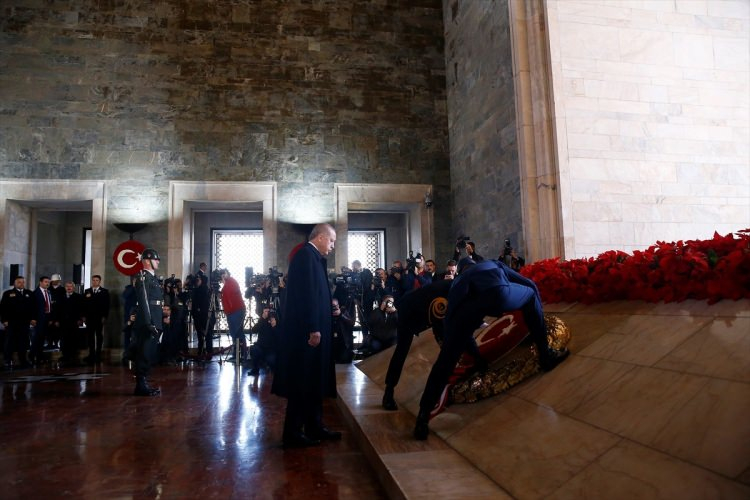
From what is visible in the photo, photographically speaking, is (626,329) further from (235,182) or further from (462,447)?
(235,182)

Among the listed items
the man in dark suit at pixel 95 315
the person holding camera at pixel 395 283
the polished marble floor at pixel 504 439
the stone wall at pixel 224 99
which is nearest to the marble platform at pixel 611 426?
the polished marble floor at pixel 504 439

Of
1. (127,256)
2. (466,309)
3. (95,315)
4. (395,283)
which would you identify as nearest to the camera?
(466,309)

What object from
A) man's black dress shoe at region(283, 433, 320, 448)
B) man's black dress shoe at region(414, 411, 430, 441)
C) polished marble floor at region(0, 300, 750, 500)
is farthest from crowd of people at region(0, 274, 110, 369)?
man's black dress shoe at region(414, 411, 430, 441)

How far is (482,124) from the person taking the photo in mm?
9945

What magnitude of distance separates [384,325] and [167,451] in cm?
434

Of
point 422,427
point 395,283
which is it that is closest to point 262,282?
point 395,283

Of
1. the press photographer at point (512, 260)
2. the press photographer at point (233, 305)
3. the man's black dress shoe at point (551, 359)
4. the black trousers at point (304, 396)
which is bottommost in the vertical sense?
the black trousers at point (304, 396)

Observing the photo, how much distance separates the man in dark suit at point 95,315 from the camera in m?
9.62

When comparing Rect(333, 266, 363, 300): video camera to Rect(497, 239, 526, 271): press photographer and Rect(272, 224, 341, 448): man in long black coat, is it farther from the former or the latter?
Rect(272, 224, 341, 448): man in long black coat

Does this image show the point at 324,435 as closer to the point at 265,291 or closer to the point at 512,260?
the point at 265,291

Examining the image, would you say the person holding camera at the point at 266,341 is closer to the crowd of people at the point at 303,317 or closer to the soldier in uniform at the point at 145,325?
the crowd of people at the point at 303,317

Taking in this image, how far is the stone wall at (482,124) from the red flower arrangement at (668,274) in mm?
3325

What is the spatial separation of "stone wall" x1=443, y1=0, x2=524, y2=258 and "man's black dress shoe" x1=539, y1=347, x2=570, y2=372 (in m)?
4.83

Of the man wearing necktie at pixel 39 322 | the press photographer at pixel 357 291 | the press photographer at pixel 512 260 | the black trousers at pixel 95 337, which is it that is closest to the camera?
the press photographer at pixel 512 260
